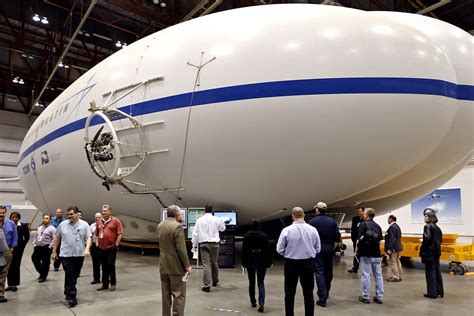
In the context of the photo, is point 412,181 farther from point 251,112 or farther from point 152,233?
point 152,233

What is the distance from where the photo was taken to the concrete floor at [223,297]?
17.0 ft

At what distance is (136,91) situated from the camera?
27.8 ft

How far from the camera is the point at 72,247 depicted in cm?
555

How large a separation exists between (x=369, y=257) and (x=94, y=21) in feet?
59.9

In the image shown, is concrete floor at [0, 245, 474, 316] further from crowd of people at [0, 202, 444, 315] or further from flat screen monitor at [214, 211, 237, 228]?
flat screen monitor at [214, 211, 237, 228]

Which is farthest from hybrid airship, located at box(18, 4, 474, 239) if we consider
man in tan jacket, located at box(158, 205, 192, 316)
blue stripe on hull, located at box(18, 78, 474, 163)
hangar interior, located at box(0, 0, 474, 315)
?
man in tan jacket, located at box(158, 205, 192, 316)

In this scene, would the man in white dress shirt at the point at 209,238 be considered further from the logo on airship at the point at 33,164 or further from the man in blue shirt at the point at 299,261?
the logo on airship at the point at 33,164

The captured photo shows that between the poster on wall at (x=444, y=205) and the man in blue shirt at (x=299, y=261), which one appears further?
the poster on wall at (x=444, y=205)

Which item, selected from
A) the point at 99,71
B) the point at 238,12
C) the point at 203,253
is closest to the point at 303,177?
the point at 203,253

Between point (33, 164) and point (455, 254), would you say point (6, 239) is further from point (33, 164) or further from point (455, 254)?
point (455, 254)

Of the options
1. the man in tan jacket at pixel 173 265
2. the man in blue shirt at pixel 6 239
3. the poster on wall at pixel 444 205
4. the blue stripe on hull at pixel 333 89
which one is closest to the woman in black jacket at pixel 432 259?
the blue stripe on hull at pixel 333 89

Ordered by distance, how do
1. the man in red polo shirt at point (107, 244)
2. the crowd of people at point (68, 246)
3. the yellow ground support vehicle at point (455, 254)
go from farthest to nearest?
the yellow ground support vehicle at point (455, 254), the man in red polo shirt at point (107, 244), the crowd of people at point (68, 246)

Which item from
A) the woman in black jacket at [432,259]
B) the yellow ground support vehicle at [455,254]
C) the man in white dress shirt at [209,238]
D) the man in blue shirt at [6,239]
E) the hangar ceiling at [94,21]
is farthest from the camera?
the hangar ceiling at [94,21]

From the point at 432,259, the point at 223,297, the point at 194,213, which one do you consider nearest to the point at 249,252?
the point at 223,297
